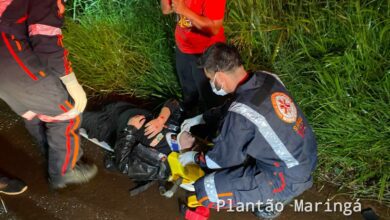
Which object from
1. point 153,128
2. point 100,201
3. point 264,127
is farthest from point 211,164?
point 100,201

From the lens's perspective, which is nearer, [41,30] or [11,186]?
[41,30]

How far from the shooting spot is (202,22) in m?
2.78

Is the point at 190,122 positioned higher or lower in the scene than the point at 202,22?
lower

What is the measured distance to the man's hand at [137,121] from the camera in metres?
3.14

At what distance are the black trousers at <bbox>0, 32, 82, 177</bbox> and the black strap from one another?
1.36 meters

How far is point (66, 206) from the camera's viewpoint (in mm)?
Answer: 3131

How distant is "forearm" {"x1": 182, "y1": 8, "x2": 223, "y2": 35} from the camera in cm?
277

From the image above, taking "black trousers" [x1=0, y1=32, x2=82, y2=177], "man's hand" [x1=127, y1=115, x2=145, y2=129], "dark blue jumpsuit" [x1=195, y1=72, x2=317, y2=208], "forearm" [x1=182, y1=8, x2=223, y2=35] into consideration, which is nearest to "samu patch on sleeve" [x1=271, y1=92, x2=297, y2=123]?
"dark blue jumpsuit" [x1=195, y1=72, x2=317, y2=208]

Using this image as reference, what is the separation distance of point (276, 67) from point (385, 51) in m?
0.88

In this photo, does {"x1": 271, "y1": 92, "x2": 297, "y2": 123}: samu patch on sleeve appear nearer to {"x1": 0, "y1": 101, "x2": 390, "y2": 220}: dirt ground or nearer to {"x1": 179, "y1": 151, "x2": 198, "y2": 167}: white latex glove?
{"x1": 179, "y1": 151, "x2": 198, "y2": 167}: white latex glove

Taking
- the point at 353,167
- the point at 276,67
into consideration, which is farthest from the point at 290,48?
the point at 353,167

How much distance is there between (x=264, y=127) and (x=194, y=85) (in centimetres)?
117

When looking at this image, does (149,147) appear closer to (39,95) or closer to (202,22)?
(39,95)

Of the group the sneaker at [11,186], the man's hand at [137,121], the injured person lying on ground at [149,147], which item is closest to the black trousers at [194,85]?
the injured person lying on ground at [149,147]
